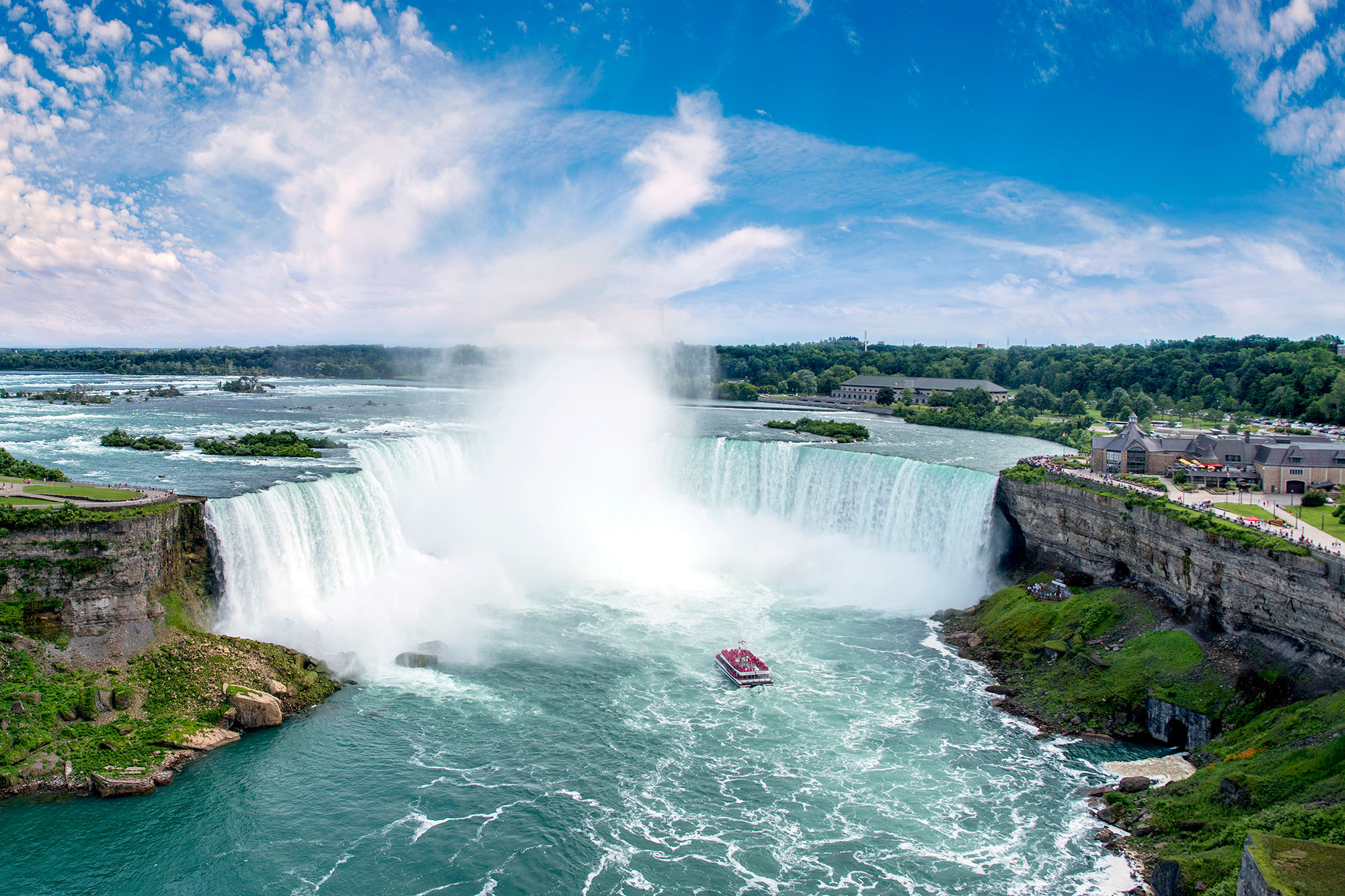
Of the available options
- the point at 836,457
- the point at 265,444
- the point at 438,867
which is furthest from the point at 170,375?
the point at 438,867

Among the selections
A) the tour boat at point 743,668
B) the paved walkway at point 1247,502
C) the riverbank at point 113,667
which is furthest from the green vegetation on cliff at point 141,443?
the paved walkway at point 1247,502

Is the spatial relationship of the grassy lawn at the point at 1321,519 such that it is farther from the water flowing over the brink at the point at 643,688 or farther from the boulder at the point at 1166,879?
the boulder at the point at 1166,879

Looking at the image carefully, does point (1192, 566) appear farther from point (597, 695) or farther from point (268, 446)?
point (268, 446)

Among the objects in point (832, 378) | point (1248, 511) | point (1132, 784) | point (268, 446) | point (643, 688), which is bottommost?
point (643, 688)

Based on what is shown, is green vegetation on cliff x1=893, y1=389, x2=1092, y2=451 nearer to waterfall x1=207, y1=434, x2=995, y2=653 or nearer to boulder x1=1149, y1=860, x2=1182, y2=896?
waterfall x1=207, y1=434, x2=995, y2=653

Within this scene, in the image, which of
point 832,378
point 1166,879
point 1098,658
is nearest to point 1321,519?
point 1098,658

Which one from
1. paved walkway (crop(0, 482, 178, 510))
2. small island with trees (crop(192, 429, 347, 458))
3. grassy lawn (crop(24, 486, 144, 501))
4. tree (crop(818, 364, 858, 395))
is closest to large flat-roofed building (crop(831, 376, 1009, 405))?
tree (crop(818, 364, 858, 395))
